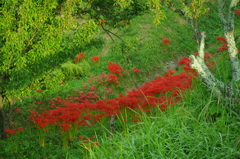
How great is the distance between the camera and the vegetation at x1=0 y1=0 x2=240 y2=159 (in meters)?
3.74

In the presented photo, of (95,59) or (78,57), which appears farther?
(78,57)

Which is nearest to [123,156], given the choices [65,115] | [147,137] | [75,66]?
[147,137]

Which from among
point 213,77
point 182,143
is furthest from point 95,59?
point 182,143

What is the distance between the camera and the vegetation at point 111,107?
3736 mm

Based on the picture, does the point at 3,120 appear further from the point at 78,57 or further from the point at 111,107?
the point at 78,57

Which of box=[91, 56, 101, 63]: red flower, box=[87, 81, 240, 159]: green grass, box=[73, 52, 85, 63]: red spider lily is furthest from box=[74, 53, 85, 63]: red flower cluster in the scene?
box=[87, 81, 240, 159]: green grass

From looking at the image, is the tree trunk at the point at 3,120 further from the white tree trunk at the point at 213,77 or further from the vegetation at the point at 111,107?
the white tree trunk at the point at 213,77

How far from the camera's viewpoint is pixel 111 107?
6.58 meters

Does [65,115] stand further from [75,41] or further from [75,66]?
[75,66]

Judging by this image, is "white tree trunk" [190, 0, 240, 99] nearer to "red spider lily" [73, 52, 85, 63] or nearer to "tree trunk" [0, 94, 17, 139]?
"tree trunk" [0, 94, 17, 139]

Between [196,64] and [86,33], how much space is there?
2810 millimetres

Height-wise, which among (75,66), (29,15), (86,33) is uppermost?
(29,15)

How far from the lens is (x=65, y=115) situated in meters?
6.17

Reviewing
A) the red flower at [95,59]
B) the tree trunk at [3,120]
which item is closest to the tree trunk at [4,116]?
the tree trunk at [3,120]
